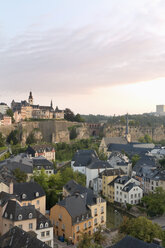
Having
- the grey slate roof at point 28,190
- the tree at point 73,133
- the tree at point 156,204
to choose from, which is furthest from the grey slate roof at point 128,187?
the tree at point 73,133

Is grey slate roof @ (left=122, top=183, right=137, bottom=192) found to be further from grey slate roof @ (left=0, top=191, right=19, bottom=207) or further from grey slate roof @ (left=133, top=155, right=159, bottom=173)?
grey slate roof @ (left=0, top=191, right=19, bottom=207)

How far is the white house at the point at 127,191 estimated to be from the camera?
36.2 meters

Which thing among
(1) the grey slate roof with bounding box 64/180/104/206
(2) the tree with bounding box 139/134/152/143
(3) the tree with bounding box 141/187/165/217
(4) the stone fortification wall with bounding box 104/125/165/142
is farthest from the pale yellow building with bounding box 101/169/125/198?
(4) the stone fortification wall with bounding box 104/125/165/142

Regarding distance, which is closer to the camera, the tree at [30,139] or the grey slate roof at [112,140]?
the tree at [30,139]

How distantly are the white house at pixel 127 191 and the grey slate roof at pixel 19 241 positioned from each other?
20.5 m

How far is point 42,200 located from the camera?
28.9 meters

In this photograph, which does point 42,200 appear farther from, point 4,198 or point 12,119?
point 12,119

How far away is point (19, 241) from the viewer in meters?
17.6

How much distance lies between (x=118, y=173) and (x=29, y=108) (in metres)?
51.6

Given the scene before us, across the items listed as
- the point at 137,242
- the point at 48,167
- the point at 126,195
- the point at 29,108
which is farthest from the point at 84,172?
the point at 29,108

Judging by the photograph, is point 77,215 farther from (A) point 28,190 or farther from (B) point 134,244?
(B) point 134,244

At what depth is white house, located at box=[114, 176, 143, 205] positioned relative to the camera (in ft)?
119

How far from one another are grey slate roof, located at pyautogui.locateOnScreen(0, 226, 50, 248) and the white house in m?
20.5

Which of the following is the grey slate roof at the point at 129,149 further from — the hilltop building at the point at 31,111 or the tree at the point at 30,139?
the hilltop building at the point at 31,111
